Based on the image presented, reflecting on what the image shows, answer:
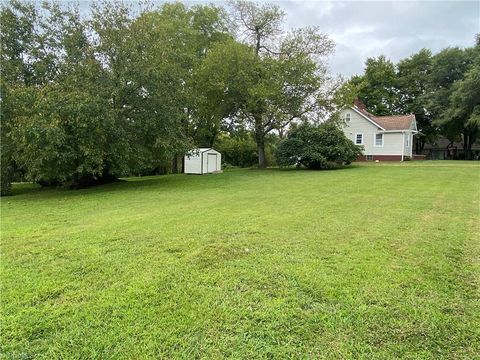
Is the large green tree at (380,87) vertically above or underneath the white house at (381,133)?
above

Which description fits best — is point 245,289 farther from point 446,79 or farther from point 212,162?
point 446,79

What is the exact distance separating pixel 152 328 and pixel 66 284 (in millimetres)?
1248

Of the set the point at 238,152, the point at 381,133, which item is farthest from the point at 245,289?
the point at 381,133

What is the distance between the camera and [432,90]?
3167 centimetres

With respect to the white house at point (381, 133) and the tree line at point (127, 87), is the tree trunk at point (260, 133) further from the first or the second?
the white house at point (381, 133)

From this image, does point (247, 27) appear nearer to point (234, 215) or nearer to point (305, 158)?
point (305, 158)

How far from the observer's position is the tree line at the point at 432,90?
1003 inches

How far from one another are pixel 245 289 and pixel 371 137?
87.0 ft

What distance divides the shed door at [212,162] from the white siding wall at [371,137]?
37.5 feet

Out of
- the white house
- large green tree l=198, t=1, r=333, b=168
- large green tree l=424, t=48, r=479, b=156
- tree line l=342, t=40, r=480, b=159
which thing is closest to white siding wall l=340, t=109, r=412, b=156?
the white house

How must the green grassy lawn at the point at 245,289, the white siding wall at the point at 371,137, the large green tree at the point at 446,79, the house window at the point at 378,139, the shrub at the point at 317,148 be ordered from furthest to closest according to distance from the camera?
the large green tree at the point at 446,79 < the house window at the point at 378,139 < the white siding wall at the point at 371,137 < the shrub at the point at 317,148 < the green grassy lawn at the point at 245,289

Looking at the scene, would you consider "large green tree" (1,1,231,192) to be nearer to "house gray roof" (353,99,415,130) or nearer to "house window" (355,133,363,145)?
"house window" (355,133,363,145)

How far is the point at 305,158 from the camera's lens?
67.2 feet

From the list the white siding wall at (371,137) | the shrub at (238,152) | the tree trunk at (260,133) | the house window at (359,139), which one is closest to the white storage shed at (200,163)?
the tree trunk at (260,133)
